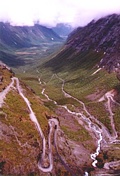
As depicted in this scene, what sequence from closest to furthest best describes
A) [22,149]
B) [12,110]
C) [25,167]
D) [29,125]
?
1. [25,167]
2. [22,149]
3. [29,125]
4. [12,110]

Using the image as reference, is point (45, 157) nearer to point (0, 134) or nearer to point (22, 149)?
point (22, 149)

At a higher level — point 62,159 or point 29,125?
point 29,125

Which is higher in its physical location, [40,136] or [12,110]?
[12,110]

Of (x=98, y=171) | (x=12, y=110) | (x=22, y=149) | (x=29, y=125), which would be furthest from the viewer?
(x=12, y=110)

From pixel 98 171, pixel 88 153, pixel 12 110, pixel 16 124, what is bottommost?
pixel 98 171

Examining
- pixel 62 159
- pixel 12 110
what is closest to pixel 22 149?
pixel 62 159

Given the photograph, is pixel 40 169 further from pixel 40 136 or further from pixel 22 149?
pixel 40 136

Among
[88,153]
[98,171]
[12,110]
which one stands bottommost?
[98,171]

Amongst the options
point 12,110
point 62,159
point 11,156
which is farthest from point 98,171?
point 12,110

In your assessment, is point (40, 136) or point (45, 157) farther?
point (40, 136)
